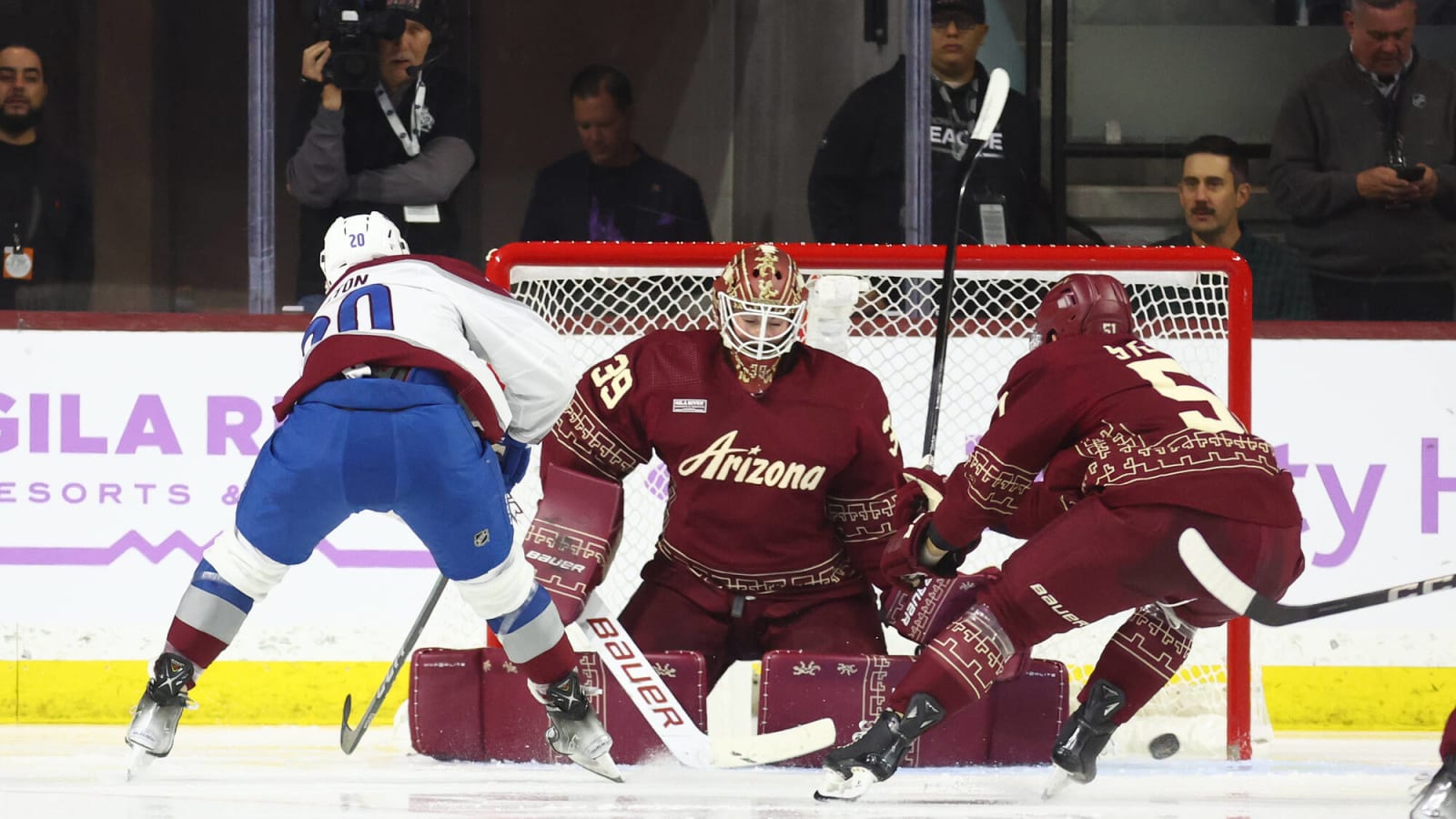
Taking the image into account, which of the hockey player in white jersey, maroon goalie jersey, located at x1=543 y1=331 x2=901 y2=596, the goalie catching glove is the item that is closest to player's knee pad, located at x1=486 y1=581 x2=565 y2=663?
the hockey player in white jersey

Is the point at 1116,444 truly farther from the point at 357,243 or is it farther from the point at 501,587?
the point at 357,243

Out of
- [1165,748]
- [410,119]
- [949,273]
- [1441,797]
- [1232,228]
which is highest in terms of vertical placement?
[410,119]

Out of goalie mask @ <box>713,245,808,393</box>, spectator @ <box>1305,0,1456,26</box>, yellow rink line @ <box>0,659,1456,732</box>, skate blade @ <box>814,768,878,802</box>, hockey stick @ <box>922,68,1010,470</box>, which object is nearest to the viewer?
skate blade @ <box>814,768,878,802</box>

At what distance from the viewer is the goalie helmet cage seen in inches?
141

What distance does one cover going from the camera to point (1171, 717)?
11.9ft

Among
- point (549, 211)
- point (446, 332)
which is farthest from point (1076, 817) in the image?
point (549, 211)

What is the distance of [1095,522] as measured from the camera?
2.86 meters

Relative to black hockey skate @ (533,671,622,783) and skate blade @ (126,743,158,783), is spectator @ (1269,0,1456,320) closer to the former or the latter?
black hockey skate @ (533,671,622,783)

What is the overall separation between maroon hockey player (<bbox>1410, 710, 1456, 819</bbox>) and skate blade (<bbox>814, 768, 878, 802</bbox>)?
0.80m

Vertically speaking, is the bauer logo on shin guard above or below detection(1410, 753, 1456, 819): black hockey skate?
above

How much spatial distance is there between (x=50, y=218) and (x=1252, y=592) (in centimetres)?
282

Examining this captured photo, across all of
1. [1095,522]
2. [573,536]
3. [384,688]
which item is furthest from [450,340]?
[1095,522]

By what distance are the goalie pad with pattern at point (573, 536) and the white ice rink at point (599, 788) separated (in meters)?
0.33

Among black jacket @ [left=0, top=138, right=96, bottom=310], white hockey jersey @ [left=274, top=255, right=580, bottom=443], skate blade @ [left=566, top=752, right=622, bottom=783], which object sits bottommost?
skate blade @ [left=566, top=752, right=622, bottom=783]
